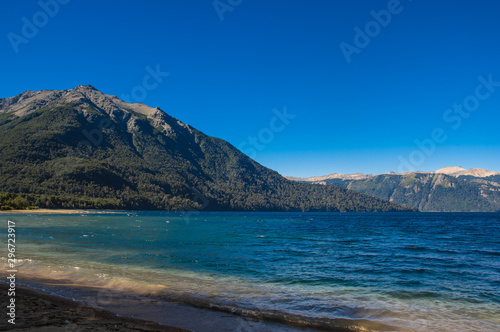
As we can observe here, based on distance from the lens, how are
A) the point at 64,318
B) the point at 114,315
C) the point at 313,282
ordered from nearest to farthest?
the point at 64,318 → the point at 114,315 → the point at 313,282

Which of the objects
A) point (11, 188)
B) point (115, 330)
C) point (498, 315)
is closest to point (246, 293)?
point (115, 330)

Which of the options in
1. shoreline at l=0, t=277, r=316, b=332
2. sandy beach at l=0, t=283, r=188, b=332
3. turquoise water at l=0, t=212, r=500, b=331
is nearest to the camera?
sandy beach at l=0, t=283, r=188, b=332

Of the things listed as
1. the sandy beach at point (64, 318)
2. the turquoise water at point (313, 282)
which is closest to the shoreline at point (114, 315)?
the sandy beach at point (64, 318)

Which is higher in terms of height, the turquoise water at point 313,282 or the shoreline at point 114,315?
the shoreline at point 114,315

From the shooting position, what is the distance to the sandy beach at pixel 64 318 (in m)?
9.69

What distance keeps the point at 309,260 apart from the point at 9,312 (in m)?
22.6

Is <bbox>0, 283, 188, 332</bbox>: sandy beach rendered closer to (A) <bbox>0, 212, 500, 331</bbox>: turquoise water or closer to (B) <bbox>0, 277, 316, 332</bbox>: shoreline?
(B) <bbox>0, 277, 316, 332</bbox>: shoreline

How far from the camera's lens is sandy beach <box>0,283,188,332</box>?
9688 mm

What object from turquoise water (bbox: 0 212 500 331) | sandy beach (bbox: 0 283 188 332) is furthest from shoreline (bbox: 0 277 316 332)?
turquoise water (bbox: 0 212 500 331)

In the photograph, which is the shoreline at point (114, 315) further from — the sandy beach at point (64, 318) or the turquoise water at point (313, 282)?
the turquoise water at point (313, 282)

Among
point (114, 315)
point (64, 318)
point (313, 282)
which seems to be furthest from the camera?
point (313, 282)

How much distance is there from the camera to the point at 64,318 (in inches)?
418

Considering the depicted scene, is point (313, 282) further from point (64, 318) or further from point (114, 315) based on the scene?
point (64, 318)

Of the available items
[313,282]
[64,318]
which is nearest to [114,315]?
[64,318]
